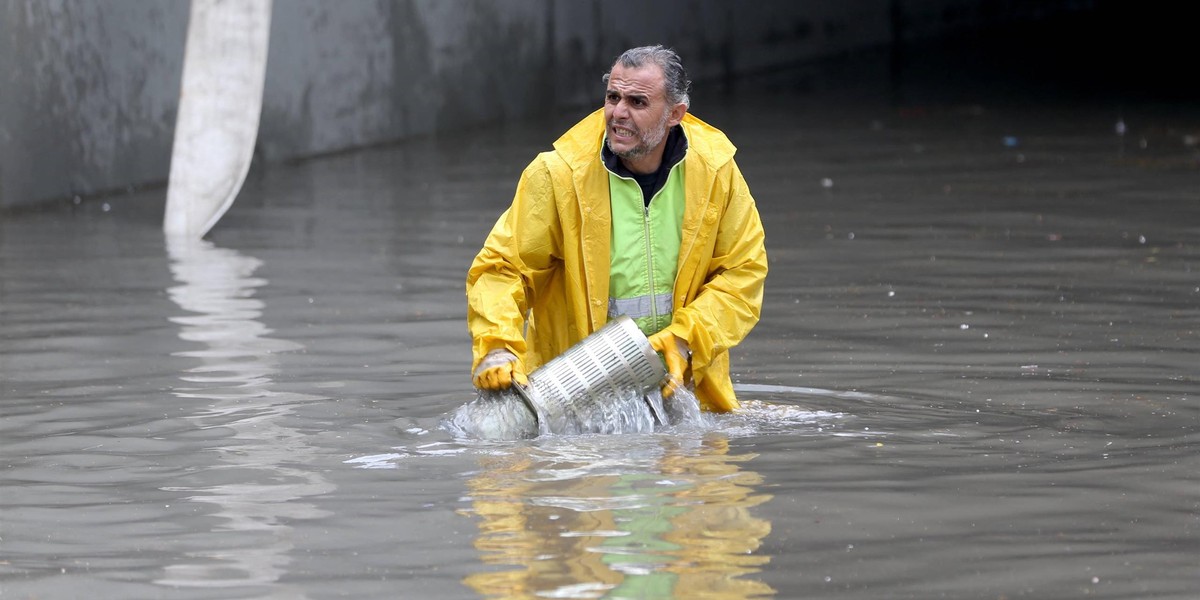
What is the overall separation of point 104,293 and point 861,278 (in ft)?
11.9

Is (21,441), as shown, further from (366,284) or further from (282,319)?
(366,284)

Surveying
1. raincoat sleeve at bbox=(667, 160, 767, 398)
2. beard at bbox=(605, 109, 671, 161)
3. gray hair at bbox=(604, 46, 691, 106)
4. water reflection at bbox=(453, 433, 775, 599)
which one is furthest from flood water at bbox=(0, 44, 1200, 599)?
gray hair at bbox=(604, 46, 691, 106)

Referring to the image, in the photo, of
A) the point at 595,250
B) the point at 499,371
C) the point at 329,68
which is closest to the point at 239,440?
the point at 499,371

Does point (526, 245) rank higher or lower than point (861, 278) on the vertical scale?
higher

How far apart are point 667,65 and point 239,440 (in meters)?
1.82

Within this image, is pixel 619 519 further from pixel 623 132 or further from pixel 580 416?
pixel 623 132

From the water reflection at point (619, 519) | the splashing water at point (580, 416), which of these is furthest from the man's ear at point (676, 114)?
the water reflection at point (619, 519)

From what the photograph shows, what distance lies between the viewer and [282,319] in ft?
26.6

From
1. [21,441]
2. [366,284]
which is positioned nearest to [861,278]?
[366,284]

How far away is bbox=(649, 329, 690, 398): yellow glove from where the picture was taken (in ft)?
17.9

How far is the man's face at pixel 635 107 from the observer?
5.38 meters

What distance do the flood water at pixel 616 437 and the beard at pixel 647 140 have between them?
34.6 inches

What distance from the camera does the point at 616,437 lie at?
18.6 feet

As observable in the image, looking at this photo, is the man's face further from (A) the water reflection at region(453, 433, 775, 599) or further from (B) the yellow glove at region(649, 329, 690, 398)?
(A) the water reflection at region(453, 433, 775, 599)
